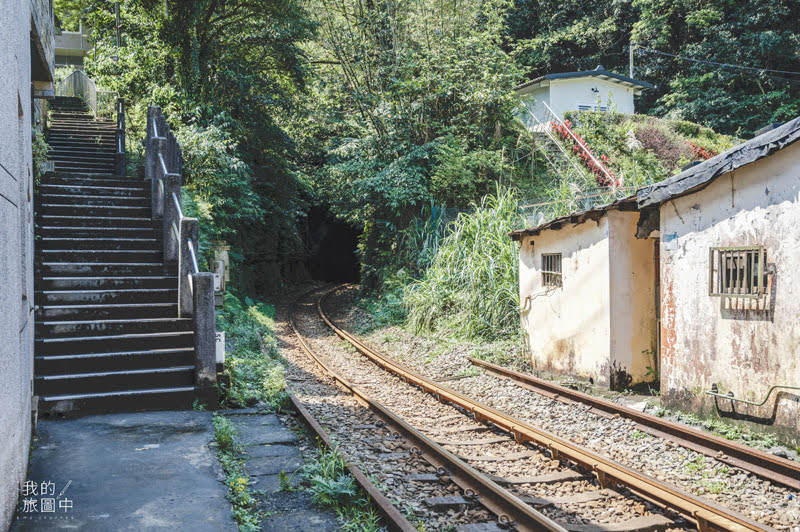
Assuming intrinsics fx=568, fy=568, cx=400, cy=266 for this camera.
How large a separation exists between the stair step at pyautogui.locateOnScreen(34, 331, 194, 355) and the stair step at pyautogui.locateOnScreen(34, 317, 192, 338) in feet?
0.36

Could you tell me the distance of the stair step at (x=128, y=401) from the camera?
631 centimetres

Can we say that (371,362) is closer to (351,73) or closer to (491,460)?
(491,460)

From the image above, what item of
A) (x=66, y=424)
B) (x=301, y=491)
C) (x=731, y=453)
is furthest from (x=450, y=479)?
(x=66, y=424)

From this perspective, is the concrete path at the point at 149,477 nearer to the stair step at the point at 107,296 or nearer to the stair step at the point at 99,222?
the stair step at the point at 107,296

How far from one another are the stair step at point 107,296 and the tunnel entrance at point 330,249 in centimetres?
2902

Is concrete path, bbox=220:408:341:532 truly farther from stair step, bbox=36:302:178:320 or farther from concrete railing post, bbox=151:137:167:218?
concrete railing post, bbox=151:137:167:218

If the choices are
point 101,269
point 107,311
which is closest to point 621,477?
point 107,311

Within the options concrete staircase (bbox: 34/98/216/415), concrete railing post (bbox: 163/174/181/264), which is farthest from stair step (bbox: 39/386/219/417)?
concrete railing post (bbox: 163/174/181/264)

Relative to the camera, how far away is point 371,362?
12.3 m

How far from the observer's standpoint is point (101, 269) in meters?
8.55

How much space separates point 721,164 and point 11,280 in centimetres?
725

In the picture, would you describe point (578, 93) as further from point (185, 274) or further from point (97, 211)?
point (185, 274)

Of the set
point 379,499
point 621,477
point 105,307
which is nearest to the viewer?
point 379,499

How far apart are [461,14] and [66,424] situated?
61.9ft
